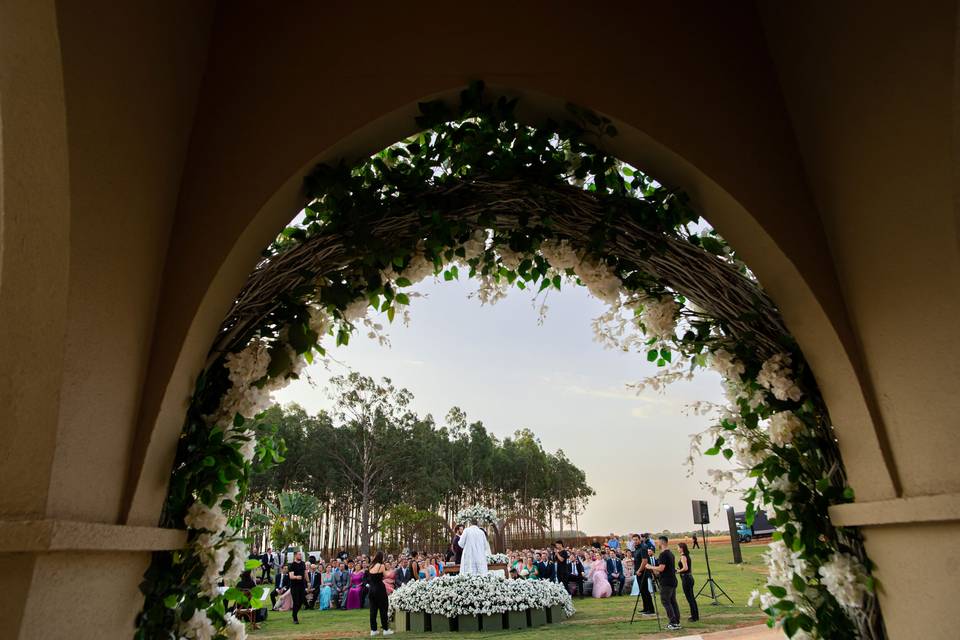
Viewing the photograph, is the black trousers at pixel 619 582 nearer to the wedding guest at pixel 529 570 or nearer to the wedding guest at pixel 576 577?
the wedding guest at pixel 576 577

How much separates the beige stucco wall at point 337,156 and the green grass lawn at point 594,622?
13.5 ft

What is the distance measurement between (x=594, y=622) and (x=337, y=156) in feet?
27.2

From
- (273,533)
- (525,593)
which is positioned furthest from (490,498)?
(525,593)

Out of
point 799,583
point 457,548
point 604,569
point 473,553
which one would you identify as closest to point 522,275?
point 799,583

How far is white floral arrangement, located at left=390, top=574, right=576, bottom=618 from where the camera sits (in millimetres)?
8008

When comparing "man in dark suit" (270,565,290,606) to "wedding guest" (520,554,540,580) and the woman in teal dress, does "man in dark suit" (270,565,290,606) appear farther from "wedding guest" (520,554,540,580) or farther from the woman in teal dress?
"wedding guest" (520,554,540,580)

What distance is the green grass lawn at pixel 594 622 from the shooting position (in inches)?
289

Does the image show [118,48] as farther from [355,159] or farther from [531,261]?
[531,261]

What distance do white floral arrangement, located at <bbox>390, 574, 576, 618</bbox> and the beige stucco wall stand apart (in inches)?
284

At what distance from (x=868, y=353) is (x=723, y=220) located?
1.66 ft

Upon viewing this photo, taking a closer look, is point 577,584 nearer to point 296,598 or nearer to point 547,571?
point 547,571

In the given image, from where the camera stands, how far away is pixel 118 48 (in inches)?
57.5

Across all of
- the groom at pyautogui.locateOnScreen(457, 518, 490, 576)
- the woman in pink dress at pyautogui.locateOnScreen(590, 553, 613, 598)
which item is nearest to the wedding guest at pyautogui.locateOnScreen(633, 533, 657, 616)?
the groom at pyautogui.locateOnScreen(457, 518, 490, 576)

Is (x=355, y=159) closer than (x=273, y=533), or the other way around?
(x=355, y=159)
